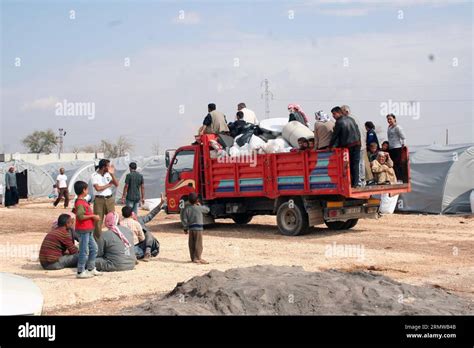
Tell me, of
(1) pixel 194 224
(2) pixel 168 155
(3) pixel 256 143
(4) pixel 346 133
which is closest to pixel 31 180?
(2) pixel 168 155

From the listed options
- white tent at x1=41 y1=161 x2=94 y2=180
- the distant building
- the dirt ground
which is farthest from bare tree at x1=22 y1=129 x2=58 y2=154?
the dirt ground

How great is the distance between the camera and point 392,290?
27.8 ft

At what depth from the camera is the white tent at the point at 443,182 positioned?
2200 centimetres

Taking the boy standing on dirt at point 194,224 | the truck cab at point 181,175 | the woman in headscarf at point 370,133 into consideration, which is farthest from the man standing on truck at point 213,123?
the boy standing on dirt at point 194,224

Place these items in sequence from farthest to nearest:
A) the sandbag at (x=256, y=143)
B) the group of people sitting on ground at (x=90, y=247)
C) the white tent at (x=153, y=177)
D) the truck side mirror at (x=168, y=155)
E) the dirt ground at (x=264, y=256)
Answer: the white tent at (x=153, y=177), the truck side mirror at (x=168, y=155), the sandbag at (x=256, y=143), the group of people sitting on ground at (x=90, y=247), the dirt ground at (x=264, y=256)

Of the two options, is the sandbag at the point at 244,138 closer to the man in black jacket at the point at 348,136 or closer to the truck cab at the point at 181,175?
the truck cab at the point at 181,175

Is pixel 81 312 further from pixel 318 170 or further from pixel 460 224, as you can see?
pixel 460 224

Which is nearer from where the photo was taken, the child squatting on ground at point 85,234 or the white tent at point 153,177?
the child squatting on ground at point 85,234

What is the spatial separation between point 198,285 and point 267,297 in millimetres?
1005

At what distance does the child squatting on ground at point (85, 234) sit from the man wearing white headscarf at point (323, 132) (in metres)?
6.31

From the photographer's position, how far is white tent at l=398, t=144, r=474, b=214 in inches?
866

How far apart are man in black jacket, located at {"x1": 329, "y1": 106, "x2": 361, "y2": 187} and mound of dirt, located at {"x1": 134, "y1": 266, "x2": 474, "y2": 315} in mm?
6465

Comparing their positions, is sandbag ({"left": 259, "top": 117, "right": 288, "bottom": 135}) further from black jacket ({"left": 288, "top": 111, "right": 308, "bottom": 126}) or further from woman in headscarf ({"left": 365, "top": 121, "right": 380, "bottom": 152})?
woman in headscarf ({"left": 365, "top": 121, "right": 380, "bottom": 152})

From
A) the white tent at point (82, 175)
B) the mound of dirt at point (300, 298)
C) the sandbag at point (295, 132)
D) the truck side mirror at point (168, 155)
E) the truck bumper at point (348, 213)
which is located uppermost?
the sandbag at point (295, 132)
